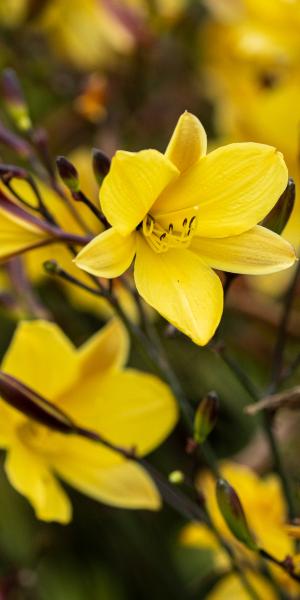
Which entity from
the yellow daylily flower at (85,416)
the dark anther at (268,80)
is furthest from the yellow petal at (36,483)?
the dark anther at (268,80)

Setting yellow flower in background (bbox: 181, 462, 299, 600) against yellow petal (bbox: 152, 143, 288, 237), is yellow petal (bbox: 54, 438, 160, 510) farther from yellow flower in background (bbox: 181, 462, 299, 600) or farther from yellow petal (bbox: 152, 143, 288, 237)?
yellow petal (bbox: 152, 143, 288, 237)

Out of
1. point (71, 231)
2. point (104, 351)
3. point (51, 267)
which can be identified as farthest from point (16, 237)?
point (71, 231)

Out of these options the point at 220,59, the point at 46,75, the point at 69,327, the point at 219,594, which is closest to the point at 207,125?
the point at 220,59

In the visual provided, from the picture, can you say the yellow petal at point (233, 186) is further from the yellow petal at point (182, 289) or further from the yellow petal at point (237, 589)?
the yellow petal at point (237, 589)

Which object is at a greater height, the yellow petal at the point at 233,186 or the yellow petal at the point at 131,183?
the yellow petal at the point at 131,183

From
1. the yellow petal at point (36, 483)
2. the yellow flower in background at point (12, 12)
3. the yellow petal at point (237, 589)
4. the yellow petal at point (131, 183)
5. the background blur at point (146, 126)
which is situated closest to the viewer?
the yellow petal at point (131, 183)

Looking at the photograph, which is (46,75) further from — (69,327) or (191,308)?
(191,308)

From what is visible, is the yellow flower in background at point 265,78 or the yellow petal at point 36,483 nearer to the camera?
the yellow petal at point 36,483
